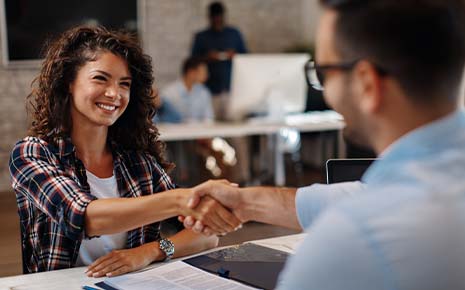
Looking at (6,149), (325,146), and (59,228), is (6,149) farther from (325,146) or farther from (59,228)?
(59,228)

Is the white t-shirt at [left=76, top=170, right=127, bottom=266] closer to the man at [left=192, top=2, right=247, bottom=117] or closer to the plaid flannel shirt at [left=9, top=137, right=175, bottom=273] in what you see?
the plaid flannel shirt at [left=9, top=137, right=175, bottom=273]

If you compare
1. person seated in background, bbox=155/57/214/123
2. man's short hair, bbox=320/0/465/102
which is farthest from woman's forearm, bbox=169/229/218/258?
person seated in background, bbox=155/57/214/123

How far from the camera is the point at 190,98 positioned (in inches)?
219

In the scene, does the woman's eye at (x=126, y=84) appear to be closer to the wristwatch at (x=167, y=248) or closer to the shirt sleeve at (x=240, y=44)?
the wristwatch at (x=167, y=248)

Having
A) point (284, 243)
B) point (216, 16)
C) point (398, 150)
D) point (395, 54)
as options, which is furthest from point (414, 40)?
point (216, 16)

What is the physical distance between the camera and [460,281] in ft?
2.52

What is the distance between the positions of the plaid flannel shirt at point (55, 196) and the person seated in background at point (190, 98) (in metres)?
3.53

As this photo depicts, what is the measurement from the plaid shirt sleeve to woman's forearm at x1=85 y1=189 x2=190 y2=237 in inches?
1.7

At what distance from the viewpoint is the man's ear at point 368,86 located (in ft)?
2.70

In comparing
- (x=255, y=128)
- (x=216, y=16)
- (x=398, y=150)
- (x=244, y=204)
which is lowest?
(x=255, y=128)

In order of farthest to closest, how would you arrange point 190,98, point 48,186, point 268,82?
point 190,98, point 268,82, point 48,186

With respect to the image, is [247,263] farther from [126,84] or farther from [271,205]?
[126,84]

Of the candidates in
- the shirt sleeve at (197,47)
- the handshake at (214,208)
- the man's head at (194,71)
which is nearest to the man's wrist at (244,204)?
the handshake at (214,208)

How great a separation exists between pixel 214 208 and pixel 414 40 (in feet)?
2.80
